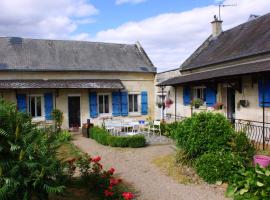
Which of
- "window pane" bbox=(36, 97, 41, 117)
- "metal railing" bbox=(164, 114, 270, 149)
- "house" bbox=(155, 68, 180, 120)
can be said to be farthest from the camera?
"house" bbox=(155, 68, 180, 120)

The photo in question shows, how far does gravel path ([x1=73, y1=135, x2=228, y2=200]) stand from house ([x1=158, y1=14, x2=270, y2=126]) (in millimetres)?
3707

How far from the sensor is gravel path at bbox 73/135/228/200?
6.18m

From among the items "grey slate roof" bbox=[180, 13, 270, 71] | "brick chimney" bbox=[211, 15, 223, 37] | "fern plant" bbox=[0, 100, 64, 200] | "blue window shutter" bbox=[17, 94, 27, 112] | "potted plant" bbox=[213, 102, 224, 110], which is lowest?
"fern plant" bbox=[0, 100, 64, 200]

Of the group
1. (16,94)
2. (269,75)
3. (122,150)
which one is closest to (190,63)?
(269,75)

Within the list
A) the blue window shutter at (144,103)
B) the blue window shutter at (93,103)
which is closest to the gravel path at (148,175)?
the blue window shutter at (93,103)

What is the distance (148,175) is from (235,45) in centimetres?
974

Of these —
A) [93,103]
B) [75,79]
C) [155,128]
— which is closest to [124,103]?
[93,103]

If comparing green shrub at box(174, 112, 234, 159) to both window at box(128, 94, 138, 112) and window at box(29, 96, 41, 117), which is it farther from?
window at box(128, 94, 138, 112)

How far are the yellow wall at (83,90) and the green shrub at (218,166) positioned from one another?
12.2 m

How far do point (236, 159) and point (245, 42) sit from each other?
29.2 feet

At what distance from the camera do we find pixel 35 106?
17344 millimetres

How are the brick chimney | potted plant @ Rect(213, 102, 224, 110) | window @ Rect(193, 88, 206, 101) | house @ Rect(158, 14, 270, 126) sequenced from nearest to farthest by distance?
house @ Rect(158, 14, 270, 126)
potted plant @ Rect(213, 102, 224, 110)
window @ Rect(193, 88, 206, 101)
the brick chimney

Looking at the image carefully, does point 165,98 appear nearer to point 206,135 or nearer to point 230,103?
point 230,103

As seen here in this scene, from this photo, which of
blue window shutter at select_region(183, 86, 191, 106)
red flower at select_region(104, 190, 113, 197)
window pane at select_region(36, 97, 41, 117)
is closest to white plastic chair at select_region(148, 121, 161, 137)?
blue window shutter at select_region(183, 86, 191, 106)
